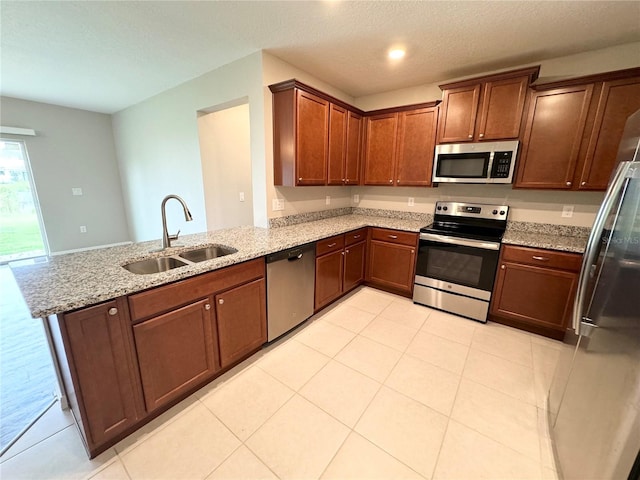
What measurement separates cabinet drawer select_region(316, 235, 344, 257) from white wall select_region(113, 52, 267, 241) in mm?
695

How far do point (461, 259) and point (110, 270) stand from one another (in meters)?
2.92

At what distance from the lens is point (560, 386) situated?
1570 mm

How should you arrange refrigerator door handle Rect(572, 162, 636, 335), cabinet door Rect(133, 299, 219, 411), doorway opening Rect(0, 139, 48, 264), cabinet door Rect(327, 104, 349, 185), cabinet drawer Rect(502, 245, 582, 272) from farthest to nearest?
doorway opening Rect(0, 139, 48, 264), cabinet door Rect(327, 104, 349, 185), cabinet drawer Rect(502, 245, 582, 272), cabinet door Rect(133, 299, 219, 411), refrigerator door handle Rect(572, 162, 636, 335)

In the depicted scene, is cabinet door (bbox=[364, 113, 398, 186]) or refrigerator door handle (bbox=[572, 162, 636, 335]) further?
cabinet door (bbox=[364, 113, 398, 186])

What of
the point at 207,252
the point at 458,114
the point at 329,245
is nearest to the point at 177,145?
the point at 207,252

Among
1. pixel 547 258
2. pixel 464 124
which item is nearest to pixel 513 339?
pixel 547 258

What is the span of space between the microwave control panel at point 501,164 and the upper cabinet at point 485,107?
0.16 meters

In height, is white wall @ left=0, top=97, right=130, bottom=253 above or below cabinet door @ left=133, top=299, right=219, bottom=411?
above

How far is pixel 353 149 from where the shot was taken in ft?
10.7

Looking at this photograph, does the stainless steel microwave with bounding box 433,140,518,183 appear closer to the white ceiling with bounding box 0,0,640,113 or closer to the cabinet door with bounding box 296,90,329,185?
the white ceiling with bounding box 0,0,640,113

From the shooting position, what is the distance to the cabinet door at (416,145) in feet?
9.63

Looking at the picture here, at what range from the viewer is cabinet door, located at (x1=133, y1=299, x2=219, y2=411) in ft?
4.67

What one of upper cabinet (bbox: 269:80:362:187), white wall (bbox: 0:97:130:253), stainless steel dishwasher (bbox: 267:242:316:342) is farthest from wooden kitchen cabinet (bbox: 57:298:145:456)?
white wall (bbox: 0:97:130:253)

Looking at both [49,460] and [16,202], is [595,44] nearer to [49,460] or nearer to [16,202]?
[49,460]
